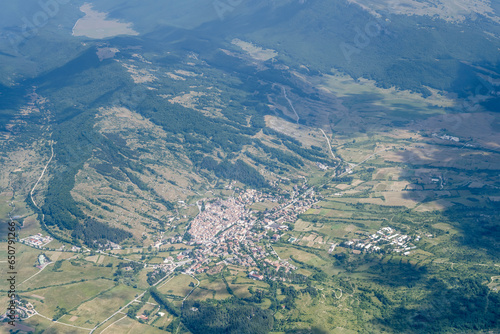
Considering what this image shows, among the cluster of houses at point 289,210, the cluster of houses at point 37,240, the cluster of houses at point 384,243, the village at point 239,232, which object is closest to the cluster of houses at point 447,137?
the cluster of houses at point 289,210

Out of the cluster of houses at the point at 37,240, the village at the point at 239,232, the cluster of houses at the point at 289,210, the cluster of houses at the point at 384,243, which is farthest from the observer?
the cluster of houses at the point at 289,210

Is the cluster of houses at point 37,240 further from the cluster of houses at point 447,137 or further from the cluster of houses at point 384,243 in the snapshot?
the cluster of houses at point 447,137

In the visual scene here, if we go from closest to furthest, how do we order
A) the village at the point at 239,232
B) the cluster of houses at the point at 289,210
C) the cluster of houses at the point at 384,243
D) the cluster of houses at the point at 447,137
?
the cluster of houses at the point at 384,243 → the village at the point at 239,232 → the cluster of houses at the point at 289,210 → the cluster of houses at the point at 447,137

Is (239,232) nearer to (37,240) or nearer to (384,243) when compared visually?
(384,243)

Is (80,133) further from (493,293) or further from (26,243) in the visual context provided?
(493,293)

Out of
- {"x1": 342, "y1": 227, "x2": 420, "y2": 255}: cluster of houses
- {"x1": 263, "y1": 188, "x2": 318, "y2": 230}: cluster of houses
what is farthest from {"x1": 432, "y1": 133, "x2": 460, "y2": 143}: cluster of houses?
{"x1": 342, "y1": 227, "x2": 420, "y2": 255}: cluster of houses

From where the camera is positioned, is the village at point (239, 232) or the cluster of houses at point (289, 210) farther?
the cluster of houses at point (289, 210)
